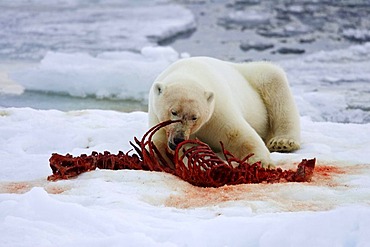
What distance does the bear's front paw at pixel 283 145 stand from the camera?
14.3 ft

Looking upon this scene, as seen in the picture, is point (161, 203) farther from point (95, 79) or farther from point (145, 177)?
point (95, 79)

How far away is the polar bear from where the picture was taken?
3.53m

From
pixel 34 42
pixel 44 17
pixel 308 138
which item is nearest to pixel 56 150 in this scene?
pixel 308 138

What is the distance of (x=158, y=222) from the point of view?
238 centimetres

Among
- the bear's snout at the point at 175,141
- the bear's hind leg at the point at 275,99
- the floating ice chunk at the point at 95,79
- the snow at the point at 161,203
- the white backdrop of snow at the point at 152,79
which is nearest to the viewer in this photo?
the snow at the point at 161,203

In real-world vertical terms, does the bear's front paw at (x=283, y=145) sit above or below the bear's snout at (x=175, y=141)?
below

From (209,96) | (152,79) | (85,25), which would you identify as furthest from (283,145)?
(85,25)

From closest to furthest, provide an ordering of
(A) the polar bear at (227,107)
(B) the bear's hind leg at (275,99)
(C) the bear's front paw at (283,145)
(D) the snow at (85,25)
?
(A) the polar bear at (227,107) → (C) the bear's front paw at (283,145) → (B) the bear's hind leg at (275,99) → (D) the snow at (85,25)

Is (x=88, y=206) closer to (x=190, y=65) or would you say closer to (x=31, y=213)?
(x=31, y=213)

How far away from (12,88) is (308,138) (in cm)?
428

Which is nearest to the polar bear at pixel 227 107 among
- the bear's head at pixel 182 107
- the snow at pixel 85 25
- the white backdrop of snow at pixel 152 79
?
the bear's head at pixel 182 107

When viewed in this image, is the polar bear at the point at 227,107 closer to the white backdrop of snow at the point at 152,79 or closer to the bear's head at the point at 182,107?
the bear's head at the point at 182,107

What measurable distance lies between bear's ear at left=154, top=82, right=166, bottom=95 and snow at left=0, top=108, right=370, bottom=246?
520mm

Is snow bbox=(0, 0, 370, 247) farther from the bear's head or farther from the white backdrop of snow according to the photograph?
the bear's head
